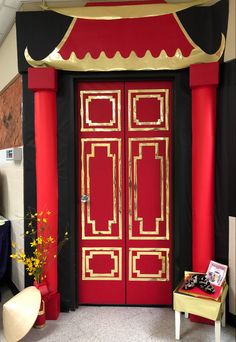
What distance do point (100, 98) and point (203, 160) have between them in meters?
1.09

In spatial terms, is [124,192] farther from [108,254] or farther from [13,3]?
[13,3]

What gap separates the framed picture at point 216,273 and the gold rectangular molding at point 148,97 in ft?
4.09

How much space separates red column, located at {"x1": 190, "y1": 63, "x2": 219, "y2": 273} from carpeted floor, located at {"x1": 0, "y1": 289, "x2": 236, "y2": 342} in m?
0.50

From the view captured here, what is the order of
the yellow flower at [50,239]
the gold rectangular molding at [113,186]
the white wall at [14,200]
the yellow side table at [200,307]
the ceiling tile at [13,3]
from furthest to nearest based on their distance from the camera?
the white wall at [14,200] < the gold rectangular molding at [113,186] < the ceiling tile at [13,3] < the yellow flower at [50,239] < the yellow side table at [200,307]

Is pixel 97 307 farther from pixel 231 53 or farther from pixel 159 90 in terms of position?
pixel 231 53

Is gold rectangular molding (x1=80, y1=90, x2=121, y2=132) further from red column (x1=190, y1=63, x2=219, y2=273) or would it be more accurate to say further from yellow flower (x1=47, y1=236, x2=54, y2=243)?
yellow flower (x1=47, y1=236, x2=54, y2=243)

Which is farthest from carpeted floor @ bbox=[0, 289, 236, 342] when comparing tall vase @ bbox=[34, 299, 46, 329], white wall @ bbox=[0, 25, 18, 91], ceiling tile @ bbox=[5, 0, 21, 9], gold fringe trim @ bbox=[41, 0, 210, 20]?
ceiling tile @ bbox=[5, 0, 21, 9]

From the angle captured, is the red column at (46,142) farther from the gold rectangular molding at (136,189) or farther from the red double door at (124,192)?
the gold rectangular molding at (136,189)

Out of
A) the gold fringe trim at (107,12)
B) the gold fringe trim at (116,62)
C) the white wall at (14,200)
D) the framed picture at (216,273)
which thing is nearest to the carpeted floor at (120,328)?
the framed picture at (216,273)

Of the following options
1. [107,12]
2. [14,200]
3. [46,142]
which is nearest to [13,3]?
[107,12]

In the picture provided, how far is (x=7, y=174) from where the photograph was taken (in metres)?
3.10

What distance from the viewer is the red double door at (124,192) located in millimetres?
2625

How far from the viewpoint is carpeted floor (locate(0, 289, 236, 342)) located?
87.2 inches

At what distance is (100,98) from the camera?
2.63m
